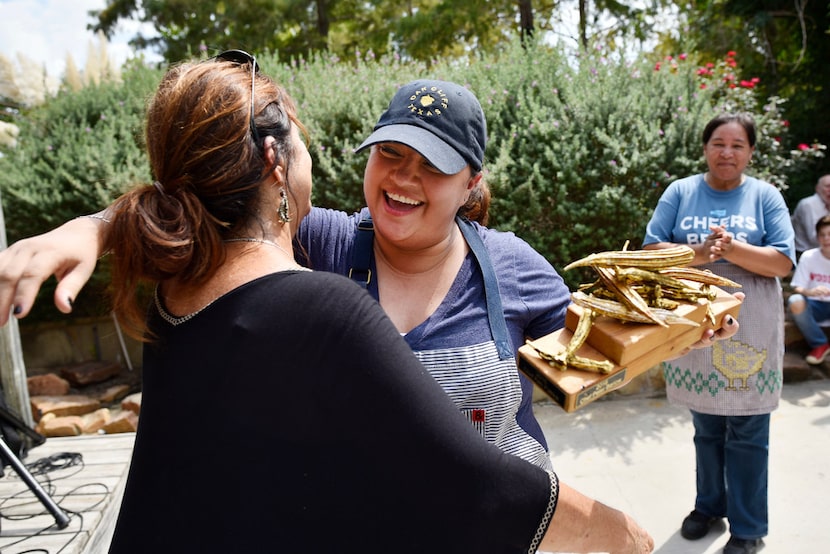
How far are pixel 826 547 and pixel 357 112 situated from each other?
4.67m

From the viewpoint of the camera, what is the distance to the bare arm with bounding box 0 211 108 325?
0.97 meters

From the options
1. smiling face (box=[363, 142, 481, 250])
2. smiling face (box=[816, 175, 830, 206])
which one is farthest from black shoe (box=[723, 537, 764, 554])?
smiling face (box=[816, 175, 830, 206])

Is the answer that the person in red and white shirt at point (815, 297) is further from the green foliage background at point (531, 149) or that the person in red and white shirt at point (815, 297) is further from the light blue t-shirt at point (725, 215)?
the light blue t-shirt at point (725, 215)

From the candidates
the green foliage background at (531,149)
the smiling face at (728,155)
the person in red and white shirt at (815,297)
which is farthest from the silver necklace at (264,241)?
the person in red and white shirt at (815,297)

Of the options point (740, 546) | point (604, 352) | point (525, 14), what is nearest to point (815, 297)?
point (740, 546)

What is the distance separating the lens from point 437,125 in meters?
1.64

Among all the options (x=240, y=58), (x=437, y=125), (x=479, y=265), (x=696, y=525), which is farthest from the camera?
(x=696, y=525)

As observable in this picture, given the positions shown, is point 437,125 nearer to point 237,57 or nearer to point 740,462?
point 237,57

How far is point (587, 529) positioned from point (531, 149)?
4430 millimetres

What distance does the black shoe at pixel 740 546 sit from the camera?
305 centimetres

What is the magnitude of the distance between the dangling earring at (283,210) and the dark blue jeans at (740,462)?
9.00ft

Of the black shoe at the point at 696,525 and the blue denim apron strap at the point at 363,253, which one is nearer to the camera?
the blue denim apron strap at the point at 363,253

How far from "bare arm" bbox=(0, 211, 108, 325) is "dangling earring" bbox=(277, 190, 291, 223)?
0.36 meters

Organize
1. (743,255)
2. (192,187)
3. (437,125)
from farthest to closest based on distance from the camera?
(743,255) < (437,125) < (192,187)
